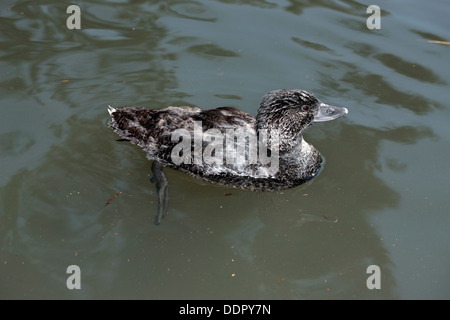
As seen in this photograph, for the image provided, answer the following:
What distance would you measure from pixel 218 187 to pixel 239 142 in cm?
54

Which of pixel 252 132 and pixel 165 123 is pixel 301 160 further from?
pixel 165 123

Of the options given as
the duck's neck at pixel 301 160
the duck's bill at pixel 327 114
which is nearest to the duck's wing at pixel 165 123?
the duck's neck at pixel 301 160

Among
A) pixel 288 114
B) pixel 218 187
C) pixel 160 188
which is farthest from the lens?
pixel 218 187

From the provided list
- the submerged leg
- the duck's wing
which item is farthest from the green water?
the duck's wing

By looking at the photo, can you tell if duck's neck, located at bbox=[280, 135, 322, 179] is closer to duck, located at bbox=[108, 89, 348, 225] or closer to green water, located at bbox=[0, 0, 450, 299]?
duck, located at bbox=[108, 89, 348, 225]

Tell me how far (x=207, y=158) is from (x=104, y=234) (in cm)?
129

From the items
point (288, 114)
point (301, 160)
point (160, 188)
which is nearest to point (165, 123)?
point (160, 188)

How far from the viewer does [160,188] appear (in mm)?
5094

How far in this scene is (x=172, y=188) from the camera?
5270 millimetres

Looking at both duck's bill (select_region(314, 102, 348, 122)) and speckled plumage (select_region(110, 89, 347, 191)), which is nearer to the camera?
speckled plumage (select_region(110, 89, 347, 191))

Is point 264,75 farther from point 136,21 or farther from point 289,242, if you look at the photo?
point 289,242

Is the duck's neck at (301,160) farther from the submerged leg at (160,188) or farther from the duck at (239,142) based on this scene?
the submerged leg at (160,188)

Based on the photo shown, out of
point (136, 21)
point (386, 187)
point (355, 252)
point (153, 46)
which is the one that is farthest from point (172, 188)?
point (136, 21)

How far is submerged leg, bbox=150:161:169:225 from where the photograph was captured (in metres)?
4.91
